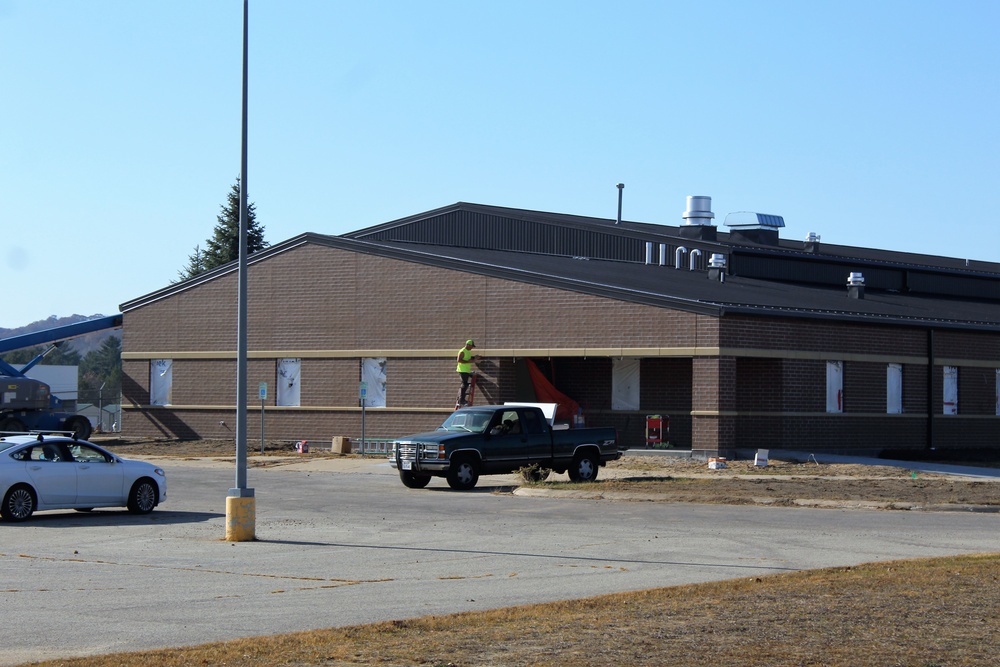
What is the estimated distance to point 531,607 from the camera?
12078mm

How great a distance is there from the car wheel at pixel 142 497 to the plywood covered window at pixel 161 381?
2374 cm

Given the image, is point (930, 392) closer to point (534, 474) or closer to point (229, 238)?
point (534, 474)

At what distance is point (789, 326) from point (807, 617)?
25195 mm

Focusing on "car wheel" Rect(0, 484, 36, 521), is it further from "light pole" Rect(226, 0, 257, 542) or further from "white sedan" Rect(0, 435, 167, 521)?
"light pole" Rect(226, 0, 257, 542)

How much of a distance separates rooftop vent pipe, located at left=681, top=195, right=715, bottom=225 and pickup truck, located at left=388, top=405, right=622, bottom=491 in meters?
22.9

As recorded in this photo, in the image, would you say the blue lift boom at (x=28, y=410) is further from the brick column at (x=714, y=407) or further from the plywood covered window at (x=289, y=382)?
the brick column at (x=714, y=407)

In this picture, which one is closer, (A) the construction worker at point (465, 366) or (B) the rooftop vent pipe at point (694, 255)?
(A) the construction worker at point (465, 366)

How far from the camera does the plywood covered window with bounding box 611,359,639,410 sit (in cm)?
3822

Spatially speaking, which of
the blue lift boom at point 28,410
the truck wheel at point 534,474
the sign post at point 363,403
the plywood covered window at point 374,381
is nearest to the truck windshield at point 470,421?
the truck wheel at point 534,474

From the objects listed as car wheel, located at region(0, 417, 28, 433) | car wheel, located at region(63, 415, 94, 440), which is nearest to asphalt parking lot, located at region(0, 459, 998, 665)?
car wheel, located at region(63, 415, 94, 440)

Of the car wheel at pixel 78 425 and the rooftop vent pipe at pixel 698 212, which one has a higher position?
the rooftop vent pipe at pixel 698 212

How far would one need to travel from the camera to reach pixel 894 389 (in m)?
38.6

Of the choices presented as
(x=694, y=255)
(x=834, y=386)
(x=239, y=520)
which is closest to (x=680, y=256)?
(x=694, y=255)

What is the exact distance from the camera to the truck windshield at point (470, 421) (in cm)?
2835
